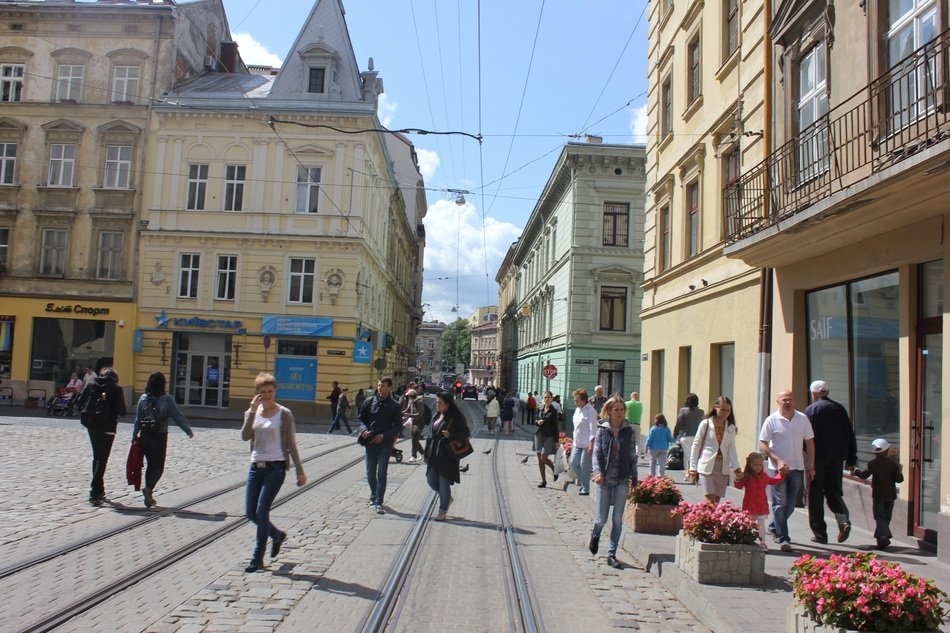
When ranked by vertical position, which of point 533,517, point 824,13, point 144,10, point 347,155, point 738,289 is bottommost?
point 533,517

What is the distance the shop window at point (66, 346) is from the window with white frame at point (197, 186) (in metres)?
5.86

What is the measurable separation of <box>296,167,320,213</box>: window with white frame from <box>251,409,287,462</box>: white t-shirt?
26358mm

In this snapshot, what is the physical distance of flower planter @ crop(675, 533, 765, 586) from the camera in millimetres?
6703

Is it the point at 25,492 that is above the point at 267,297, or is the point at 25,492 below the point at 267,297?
below

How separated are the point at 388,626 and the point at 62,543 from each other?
3.83 meters

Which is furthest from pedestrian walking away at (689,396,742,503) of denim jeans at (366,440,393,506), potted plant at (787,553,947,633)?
denim jeans at (366,440,393,506)

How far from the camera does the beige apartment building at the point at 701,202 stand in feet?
45.0

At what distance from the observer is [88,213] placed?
32344 millimetres

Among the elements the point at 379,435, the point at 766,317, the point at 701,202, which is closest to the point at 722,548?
the point at 379,435

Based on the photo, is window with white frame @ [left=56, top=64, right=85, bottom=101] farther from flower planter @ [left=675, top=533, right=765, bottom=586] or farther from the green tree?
the green tree

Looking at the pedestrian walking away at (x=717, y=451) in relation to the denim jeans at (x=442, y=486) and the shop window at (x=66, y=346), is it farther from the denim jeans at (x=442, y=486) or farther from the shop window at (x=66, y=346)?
the shop window at (x=66, y=346)

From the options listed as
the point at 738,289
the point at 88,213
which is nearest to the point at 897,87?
the point at 738,289

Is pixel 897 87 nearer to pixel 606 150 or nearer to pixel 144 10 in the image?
pixel 606 150

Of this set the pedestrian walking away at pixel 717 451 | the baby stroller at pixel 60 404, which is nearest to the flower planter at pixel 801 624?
the pedestrian walking away at pixel 717 451
